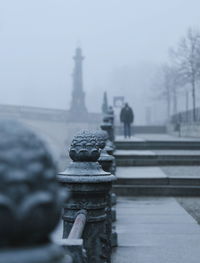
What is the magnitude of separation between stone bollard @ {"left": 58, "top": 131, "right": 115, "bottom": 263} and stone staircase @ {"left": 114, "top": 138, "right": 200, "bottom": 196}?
8.38 metres

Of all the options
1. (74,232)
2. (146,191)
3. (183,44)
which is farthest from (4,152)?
(183,44)

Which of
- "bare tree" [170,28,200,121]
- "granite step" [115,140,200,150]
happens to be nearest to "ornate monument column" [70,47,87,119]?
"bare tree" [170,28,200,121]

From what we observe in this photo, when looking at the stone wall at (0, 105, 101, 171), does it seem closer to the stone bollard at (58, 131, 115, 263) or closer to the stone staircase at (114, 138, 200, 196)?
the stone staircase at (114, 138, 200, 196)

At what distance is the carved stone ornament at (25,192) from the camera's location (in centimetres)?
115

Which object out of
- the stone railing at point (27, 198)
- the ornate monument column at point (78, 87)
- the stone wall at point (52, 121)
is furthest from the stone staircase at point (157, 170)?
the ornate monument column at point (78, 87)

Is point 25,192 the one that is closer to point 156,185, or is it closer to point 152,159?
point 156,185

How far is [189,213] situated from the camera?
33.6 feet

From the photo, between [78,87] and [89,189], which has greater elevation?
[78,87]

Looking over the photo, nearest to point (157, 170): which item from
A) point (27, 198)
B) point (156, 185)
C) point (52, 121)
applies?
point (156, 185)

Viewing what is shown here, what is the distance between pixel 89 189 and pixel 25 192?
9.44ft

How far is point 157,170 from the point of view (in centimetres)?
1530

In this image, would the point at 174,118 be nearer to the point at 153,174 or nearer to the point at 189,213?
the point at 153,174

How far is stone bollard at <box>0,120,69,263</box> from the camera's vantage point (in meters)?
1.14

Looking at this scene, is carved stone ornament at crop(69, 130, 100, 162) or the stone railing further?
carved stone ornament at crop(69, 130, 100, 162)
